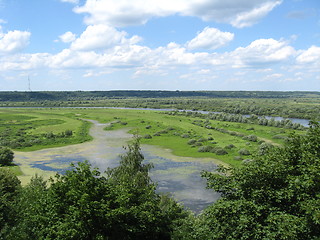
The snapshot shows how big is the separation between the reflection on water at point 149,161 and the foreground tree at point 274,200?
2064 cm

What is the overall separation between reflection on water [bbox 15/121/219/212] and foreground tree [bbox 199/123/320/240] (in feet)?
67.7

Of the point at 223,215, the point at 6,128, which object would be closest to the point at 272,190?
the point at 223,215

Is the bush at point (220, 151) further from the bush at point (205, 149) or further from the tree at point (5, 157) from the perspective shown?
the tree at point (5, 157)

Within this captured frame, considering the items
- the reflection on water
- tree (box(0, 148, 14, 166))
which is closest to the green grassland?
the reflection on water

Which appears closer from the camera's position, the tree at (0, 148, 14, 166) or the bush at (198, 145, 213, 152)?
the tree at (0, 148, 14, 166)

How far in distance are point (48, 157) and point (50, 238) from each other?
5835 centimetres

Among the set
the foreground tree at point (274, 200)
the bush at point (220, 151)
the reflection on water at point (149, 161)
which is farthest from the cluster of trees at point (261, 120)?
the foreground tree at point (274, 200)

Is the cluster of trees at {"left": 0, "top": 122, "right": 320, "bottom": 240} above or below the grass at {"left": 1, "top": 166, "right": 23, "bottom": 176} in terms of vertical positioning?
above

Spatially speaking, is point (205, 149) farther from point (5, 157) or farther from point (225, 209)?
point (225, 209)

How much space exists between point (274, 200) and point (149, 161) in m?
47.8

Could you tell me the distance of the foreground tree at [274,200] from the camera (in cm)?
1599

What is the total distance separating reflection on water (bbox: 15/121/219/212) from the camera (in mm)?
45156

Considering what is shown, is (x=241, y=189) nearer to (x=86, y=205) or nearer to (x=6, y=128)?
(x=86, y=205)

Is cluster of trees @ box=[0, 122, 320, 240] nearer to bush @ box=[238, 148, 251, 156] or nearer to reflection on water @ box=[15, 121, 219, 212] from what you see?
reflection on water @ box=[15, 121, 219, 212]
